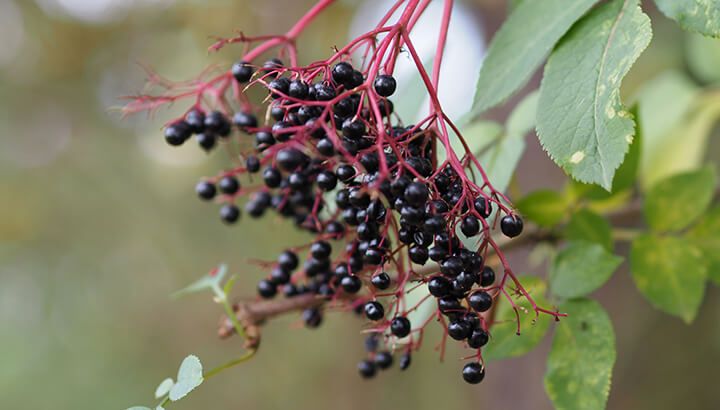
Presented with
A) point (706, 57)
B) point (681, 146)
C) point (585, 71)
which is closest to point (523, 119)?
point (585, 71)

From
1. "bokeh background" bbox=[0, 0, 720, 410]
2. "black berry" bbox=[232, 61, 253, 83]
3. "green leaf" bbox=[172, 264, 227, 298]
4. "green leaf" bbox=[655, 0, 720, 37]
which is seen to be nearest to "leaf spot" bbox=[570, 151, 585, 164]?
"green leaf" bbox=[655, 0, 720, 37]

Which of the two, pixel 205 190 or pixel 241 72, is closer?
pixel 241 72

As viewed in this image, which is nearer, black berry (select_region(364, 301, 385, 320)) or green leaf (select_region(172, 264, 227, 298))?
black berry (select_region(364, 301, 385, 320))

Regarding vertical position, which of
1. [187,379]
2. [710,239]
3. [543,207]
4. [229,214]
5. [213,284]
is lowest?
[710,239]

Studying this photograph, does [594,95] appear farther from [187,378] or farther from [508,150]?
[187,378]

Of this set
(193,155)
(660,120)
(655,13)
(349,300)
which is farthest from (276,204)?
(193,155)

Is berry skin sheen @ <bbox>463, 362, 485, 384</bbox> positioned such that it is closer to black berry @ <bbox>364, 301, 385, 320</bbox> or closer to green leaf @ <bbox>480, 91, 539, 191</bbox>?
black berry @ <bbox>364, 301, 385, 320</bbox>

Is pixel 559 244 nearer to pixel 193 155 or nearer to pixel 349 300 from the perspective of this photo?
pixel 349 300
